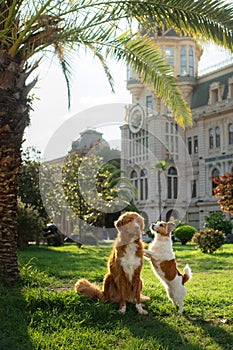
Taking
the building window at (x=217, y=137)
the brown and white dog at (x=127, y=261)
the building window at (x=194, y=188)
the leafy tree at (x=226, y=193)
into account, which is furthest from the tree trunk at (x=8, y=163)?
the building window at (x=194, y=188)

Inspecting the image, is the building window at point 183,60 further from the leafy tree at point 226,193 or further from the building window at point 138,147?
the leafy tree at point 226,193

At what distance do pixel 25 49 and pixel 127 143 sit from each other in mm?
36720

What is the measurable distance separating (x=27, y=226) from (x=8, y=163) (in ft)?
37.5

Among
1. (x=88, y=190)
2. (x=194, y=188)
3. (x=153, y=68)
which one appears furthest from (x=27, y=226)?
(x=194, y=188)

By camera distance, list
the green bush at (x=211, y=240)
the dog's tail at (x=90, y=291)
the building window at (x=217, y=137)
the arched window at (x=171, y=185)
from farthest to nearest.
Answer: the building window at (x=217, y=137) < the arched window at (x=171, y=185) < the green bush at (x=211, y=240) < the dog's tail at (x=90, y=291)

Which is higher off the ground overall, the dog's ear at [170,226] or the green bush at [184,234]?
the dog's ear at [170,226]

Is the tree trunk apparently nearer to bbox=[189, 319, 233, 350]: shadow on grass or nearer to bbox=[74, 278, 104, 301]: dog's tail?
bbox=[74, 278, 104, 301]: dog's tail

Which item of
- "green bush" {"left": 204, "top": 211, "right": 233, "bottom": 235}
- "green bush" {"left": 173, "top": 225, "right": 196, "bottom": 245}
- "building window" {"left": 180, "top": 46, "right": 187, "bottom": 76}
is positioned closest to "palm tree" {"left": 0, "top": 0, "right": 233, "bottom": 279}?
Result: "green bush" {"left": 173, "top": 225, "right": 196, "bottom": 245}

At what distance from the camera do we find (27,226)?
17.6 metres

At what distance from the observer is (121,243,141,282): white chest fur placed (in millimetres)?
5008

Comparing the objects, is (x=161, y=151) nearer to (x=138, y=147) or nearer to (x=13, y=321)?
(x=138, y=147)

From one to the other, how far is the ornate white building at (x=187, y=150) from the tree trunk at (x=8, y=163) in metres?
33.1

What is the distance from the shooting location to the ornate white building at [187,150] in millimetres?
40969

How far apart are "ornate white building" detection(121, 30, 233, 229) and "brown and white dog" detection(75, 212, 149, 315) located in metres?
34.1
